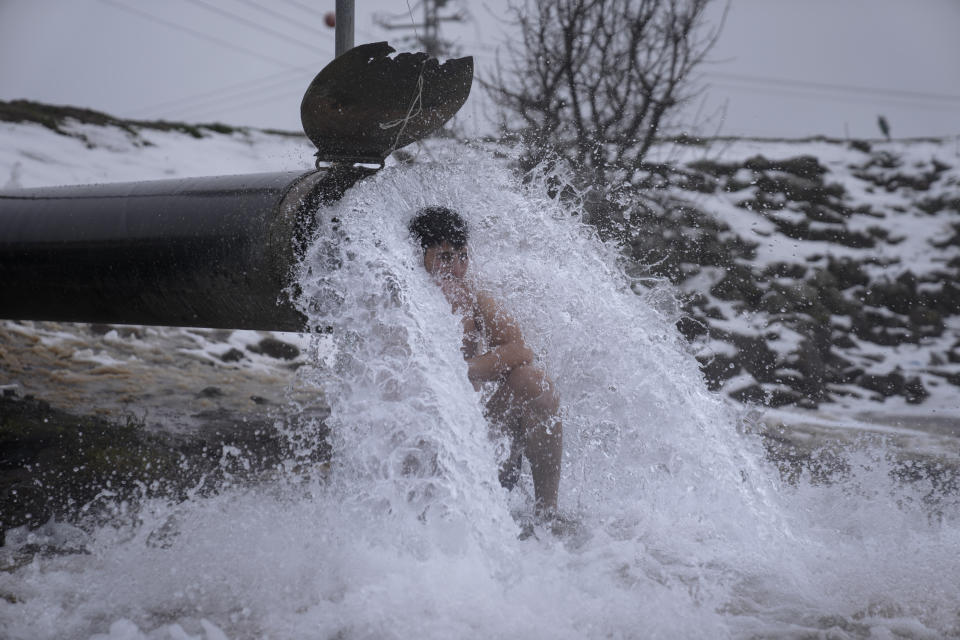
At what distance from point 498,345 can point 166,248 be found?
1.46 m

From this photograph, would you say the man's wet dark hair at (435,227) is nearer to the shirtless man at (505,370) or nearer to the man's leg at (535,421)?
the shirtless man at (505,370)

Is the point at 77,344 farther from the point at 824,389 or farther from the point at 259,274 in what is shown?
the point at 824,389

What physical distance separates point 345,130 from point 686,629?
223 centimetres

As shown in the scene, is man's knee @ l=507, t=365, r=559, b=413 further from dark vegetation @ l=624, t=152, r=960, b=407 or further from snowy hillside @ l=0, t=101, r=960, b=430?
snowy hillside @ l=0, t=101, r=960, b=430

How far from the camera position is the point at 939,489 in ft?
12.0

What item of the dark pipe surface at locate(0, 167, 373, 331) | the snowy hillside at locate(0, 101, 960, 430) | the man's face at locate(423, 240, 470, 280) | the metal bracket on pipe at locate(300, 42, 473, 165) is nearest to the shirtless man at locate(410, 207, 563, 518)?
the man's face at locate(423, 240, 470, 280)

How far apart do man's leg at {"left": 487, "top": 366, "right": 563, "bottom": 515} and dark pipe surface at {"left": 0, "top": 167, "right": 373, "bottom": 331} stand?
0.93 m

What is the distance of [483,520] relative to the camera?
234cm

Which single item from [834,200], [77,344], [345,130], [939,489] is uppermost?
[834,200]

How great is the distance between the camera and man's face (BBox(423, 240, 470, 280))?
115 inches

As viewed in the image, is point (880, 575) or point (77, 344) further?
point (77, 344)

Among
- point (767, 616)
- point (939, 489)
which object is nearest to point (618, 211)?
point (939, 489)

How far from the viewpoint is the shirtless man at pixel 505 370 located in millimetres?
2939

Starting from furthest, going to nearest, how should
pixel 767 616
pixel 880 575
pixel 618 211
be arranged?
pixel 618 211 → pixel 880 575 → pixel 767 616
